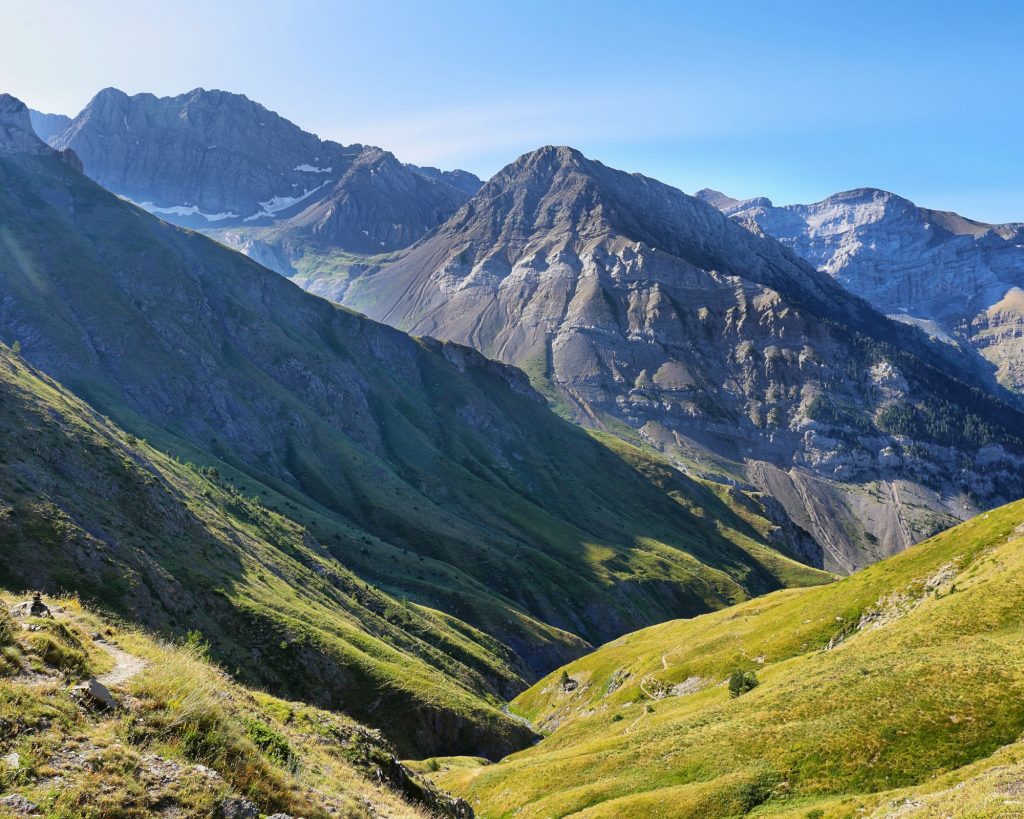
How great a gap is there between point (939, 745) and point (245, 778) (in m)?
33.6

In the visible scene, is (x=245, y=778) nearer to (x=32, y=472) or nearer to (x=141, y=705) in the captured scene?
(x=141, y=705)

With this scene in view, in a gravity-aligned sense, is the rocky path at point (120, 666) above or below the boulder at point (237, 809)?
above

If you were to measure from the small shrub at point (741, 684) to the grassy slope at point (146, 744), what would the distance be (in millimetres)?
36948

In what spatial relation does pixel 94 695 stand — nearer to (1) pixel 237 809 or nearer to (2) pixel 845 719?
(1) pixel 237 809

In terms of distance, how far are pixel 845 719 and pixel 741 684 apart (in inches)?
657

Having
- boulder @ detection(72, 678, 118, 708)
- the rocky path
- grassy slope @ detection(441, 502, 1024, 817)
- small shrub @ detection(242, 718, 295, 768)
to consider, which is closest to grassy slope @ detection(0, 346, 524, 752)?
grassy slope @ detection(441, 502, 1024, 817)

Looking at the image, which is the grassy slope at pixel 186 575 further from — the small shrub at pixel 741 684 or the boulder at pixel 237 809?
the boulder at pixel 237 809

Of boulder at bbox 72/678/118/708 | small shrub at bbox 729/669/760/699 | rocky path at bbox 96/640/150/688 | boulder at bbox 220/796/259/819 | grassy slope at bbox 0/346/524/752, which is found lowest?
grassy slope at bbox 0/346/524/752

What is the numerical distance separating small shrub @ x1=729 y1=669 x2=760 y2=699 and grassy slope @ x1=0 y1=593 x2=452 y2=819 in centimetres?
3695

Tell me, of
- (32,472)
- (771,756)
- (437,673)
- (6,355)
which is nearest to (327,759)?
(771,756)

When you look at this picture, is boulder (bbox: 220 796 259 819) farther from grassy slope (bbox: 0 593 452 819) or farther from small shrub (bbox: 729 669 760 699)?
small shrub (bbox: 729 669 760 699)

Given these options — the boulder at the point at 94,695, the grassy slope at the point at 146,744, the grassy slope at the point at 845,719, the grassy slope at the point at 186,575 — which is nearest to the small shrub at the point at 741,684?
the grassy slope at the point at 845,719

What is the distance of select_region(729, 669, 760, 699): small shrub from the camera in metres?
53.7

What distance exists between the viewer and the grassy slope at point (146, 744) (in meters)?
14.3
